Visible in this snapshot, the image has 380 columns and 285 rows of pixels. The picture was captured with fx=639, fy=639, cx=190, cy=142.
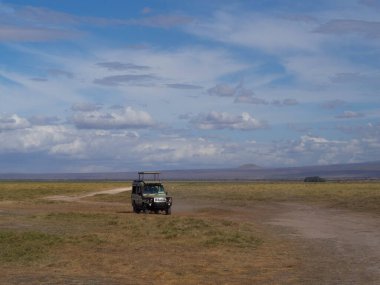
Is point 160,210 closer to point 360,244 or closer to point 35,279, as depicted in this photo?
point 360,244

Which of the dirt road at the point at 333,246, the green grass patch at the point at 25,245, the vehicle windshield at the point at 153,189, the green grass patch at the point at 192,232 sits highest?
the vehicle windshield at the point at 153,189

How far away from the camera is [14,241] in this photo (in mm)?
22781

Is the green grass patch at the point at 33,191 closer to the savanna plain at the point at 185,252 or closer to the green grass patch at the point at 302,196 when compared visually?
the green grass patch at the point at 302,196

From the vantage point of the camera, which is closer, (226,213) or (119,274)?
(119,274)

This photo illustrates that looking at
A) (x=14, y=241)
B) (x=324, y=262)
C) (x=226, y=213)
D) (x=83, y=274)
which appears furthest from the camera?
(x=226, y=213)

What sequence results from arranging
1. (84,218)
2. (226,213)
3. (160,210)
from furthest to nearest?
(226,213) < (160,210) < (84,218)

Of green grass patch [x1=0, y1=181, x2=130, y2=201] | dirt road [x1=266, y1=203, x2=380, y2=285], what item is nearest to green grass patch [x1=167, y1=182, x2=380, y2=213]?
dirt road [x1=266, y1=203, x2=380, y2=285]

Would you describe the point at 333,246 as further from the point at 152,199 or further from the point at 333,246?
the point at 152,199

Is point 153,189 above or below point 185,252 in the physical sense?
above

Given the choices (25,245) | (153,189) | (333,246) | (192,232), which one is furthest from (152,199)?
(333,246)

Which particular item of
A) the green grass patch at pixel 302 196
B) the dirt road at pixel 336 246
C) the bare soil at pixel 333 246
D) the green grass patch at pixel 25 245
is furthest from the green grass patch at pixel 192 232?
the green grass patch at pixel 302 196

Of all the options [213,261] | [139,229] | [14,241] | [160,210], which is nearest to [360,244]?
[213,261]

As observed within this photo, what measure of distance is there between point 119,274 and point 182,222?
1692 centimetres

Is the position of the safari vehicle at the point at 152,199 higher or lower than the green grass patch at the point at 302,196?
higher
